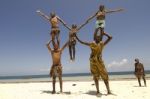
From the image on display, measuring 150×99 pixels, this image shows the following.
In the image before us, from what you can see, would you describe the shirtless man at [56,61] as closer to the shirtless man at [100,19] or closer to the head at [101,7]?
the shirtless man at [100,19]

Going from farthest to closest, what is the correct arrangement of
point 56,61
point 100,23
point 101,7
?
point 56,61
point 101,7
point 100,23

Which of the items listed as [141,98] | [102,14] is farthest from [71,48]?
[141,98]

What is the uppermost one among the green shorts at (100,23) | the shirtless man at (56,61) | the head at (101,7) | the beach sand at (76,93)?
the head at (101,7)

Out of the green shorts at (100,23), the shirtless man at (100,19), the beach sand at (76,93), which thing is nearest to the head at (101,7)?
the shirtless man at (100,19)

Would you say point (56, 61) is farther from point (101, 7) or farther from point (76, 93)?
point (101, 7)

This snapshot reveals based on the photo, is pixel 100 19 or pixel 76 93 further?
pixel 76 93

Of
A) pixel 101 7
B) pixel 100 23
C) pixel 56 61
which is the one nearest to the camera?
pixel 100 23

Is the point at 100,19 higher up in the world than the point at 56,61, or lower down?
higher up

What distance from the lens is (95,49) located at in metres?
14.3

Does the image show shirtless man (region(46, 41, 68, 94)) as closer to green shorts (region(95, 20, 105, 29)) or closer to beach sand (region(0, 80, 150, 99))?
beach sand (region(0, 80, 150, 99))

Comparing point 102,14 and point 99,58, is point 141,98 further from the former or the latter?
point 102,14

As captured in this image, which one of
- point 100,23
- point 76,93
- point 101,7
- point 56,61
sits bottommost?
point 76,93

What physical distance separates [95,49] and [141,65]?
717cm

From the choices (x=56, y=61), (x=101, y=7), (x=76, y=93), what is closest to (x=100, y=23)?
(x=101, y=7)
